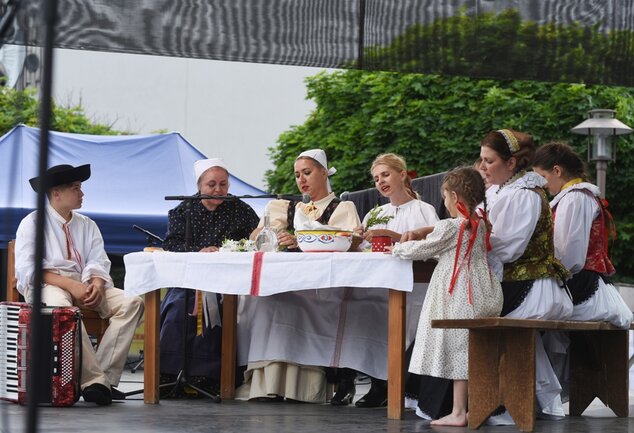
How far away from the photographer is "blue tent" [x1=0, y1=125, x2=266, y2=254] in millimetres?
11695

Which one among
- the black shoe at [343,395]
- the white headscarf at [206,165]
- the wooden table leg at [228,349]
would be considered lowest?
the black shoe at [343,395]

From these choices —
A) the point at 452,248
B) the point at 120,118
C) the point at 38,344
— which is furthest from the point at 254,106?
the point at 38,344

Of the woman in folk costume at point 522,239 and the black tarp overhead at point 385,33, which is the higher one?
the black tarp overhead at point 385,33

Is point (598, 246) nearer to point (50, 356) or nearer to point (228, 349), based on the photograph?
point (228, 349)

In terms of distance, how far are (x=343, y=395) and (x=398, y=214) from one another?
123 cm

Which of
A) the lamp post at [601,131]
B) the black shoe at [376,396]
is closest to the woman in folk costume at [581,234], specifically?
the black shoe at [376,396]

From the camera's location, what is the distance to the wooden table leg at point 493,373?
5.65 m

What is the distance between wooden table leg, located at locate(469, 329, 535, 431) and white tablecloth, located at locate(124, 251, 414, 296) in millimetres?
474

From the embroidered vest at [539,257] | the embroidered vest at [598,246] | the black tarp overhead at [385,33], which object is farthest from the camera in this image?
the embroidered vest at [598,246]

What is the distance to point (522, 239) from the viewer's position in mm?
5957

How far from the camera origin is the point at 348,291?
7.46 meters

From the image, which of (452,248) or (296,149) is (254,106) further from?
(452,248)

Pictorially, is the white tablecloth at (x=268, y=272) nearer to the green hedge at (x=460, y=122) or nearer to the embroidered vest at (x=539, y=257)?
the embroidered vest at (x=539, y=257)

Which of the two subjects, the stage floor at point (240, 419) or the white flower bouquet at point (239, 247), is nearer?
the stage floor at point (240, 419)
